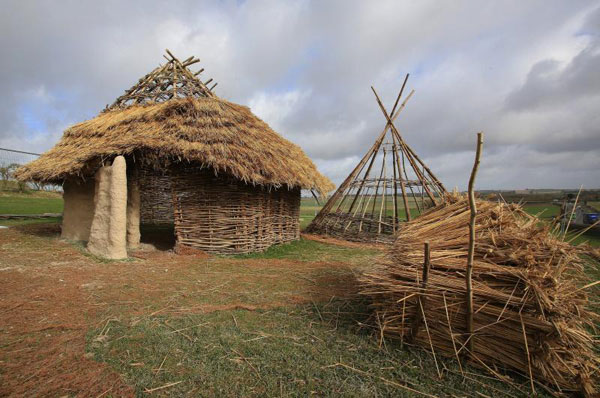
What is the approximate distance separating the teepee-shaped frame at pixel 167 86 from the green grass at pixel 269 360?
735 centimetres

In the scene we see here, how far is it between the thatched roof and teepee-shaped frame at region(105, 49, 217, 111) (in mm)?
518

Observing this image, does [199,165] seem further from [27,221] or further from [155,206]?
[27,221]

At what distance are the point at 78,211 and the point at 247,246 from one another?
4.42 meters

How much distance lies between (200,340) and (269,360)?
31.7 inches

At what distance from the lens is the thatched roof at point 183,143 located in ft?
21.1

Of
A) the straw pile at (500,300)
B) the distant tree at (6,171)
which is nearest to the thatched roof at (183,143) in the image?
the straw pile at (500,300)

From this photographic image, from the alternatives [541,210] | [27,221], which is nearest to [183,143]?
[541,210]

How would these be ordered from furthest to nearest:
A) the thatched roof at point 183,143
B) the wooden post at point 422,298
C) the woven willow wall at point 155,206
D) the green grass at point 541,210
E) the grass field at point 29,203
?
the grass field at point 29,203, the woven willow wall at point 155,206, the thatched roof at point 183,143, the green grass at point 541,210, the wooden post at point 422,298

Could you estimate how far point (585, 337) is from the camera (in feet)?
7.70

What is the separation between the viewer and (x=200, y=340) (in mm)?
2986

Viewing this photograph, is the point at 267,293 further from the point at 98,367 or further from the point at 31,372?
the point at 31,372

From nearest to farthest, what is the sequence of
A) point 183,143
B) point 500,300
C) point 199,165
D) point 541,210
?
point 500,300
point 541,210
point 183,143
point 199,165

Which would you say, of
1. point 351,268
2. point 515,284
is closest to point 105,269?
point 351,268

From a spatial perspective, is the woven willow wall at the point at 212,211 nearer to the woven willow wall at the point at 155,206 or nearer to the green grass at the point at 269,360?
the green grass at the point at 269,360
